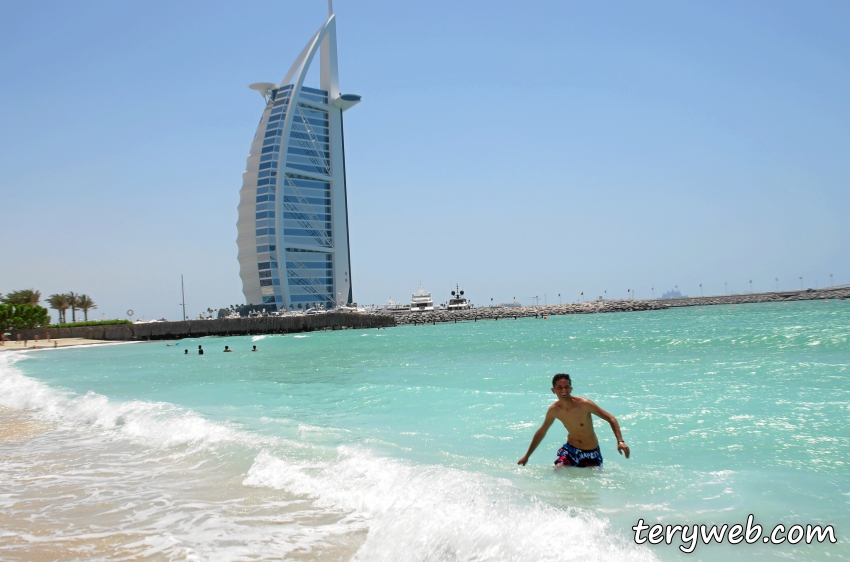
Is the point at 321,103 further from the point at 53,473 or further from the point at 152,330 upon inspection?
the point at 53,473

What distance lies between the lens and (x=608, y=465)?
6336mm

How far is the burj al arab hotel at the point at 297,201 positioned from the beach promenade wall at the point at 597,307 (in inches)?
443

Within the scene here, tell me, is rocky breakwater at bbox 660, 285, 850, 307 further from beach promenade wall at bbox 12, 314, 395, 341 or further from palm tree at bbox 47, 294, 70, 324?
palm tree at bbox 47, 294, 70, 324

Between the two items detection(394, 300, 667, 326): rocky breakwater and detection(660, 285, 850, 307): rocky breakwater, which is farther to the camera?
detection(660, 285, 850, 307): rocky breakwater

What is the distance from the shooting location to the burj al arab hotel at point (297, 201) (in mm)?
74750

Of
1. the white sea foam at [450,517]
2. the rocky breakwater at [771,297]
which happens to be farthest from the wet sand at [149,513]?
the rocky breakwater at [771,297]

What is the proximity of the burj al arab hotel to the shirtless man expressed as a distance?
70338 millimetres

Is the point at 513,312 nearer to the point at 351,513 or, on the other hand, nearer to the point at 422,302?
the point at 422,302

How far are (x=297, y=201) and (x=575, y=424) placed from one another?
74.4 meters

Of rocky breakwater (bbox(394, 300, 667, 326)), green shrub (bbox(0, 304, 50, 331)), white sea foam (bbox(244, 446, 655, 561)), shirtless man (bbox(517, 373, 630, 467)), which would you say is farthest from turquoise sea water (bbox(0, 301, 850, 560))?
rocky breakwater (bbox(394, 300, 667, 326))

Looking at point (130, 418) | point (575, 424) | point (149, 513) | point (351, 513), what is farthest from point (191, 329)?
point (575, 424)

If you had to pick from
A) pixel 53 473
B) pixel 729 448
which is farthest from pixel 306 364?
pixel 729 448

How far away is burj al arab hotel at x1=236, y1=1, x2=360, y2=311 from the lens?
7475cm

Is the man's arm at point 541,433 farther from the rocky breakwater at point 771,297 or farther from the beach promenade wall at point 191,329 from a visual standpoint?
the rocky breakwater at point 771,297
